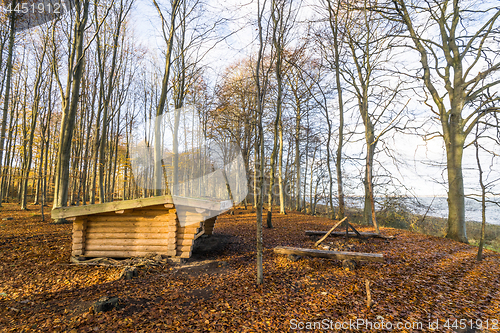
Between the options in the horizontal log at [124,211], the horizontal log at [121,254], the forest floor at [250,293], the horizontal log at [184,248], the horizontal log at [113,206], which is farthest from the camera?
the horizontal log at [184,248]

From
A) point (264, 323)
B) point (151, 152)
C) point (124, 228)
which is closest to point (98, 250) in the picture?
point (124, 228)

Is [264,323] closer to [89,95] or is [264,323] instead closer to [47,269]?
[47,269]

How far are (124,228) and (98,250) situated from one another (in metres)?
0.95

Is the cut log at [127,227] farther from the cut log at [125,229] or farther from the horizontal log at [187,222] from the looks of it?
the horizontal log at [187,222]

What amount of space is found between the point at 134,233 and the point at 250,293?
387 cm

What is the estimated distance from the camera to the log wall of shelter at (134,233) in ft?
20.3

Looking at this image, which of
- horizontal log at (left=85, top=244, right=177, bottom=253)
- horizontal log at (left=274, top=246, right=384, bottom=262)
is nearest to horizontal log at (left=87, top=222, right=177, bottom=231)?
horizontal log at (left=85, top=244, right=177, bottom=253)

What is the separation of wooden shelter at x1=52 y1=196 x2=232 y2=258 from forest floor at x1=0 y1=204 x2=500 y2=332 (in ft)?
1.95

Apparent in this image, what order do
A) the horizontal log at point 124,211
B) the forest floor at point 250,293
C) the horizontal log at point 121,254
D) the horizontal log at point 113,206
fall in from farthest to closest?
the horizontal log at point 121,254 → the horizontal log at point 124,211 → the horizontal log at point 113,206 → the forest floor at point 250,293

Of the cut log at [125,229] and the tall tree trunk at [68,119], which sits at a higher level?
the tall tree trunk at [68,119]

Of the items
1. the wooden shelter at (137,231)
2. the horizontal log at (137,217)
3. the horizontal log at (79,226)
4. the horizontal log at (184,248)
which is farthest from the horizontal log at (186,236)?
the horizontal log at (79,226)

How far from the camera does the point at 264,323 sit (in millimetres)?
3350

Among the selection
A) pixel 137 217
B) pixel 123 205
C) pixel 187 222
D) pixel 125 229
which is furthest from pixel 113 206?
pixel 187 222

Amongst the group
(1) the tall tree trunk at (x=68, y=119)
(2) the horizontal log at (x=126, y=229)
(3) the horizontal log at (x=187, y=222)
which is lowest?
(2) the horizontal log at (x=126, y=229)
